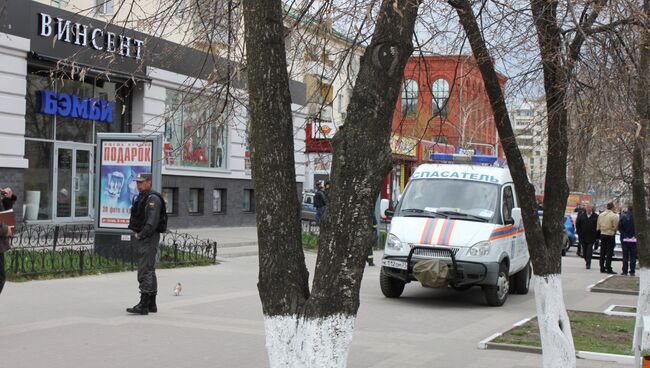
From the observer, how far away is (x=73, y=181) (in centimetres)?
2498

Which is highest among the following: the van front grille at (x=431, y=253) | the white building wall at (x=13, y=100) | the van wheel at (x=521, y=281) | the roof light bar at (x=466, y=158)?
the white building wall at (x=13, y=100)

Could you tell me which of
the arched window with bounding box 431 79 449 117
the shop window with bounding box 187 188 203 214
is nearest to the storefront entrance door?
the shop window with bounding box 187 188 203 214

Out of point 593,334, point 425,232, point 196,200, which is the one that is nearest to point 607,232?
point 425,232

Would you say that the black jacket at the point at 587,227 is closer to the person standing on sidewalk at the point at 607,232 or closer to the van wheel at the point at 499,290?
the person standing on sidewalk at the point at 607,232

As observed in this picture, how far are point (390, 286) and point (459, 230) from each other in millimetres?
1744

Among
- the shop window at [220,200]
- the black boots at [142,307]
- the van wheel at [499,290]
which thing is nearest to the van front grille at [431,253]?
the van wheel at [499,290]

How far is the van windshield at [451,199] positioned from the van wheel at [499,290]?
1.01 meters

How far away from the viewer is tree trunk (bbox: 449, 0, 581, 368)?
745cm

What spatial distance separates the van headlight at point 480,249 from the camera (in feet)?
45.4

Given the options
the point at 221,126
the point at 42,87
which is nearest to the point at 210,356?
the point at 221,126

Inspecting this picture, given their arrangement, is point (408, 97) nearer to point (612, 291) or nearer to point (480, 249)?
point (480, 249)

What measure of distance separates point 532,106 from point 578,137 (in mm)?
1559

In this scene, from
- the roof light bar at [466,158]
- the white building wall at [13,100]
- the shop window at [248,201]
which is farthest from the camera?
the shop window at [248,201]

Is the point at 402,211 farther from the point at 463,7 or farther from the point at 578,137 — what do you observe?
the point at 463,7
